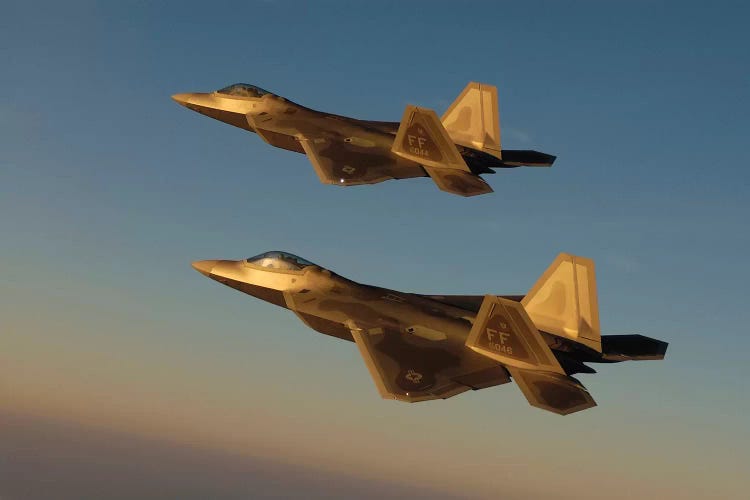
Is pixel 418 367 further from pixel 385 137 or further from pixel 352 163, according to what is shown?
pixel 385 137

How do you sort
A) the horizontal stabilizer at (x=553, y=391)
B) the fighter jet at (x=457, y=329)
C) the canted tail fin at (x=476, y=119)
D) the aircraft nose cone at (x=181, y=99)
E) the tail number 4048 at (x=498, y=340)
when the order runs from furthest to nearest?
the aircraft nose cone at (x=181, y=99) → the canted tail fin at (x=476, y=119) → the tail number 4048 at (x=498, y=340) → the fighter jet at (x=457, y=329) → the horizontal stabilizer at (x=553, y=391)

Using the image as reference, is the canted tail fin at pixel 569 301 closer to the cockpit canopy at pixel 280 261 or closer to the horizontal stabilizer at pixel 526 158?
the cockpit canopy at pixel 280 261

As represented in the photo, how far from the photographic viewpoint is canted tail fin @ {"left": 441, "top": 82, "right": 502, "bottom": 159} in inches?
2048

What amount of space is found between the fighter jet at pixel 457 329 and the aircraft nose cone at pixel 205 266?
49 mm

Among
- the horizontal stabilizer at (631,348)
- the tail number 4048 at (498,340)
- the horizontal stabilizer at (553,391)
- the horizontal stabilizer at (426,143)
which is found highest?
the horizontal stabilizer at (426,143)

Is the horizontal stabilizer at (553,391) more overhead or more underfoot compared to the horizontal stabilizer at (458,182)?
more underfoot

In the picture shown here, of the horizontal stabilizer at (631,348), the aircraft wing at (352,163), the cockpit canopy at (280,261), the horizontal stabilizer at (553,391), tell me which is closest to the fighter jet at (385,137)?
the aircraft wing at (352,163)

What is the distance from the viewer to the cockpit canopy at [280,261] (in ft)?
123

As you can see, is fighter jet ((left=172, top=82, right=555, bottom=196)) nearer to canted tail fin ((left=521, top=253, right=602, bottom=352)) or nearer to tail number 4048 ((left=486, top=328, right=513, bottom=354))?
canted tail fin ((left=521, top=253, right=602, bottom=352))

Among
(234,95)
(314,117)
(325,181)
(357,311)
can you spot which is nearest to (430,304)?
(357,311)

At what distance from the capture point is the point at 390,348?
33469mm

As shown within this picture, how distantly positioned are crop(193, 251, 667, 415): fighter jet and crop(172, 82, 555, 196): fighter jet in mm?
8594

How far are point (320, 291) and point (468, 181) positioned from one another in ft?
43.5

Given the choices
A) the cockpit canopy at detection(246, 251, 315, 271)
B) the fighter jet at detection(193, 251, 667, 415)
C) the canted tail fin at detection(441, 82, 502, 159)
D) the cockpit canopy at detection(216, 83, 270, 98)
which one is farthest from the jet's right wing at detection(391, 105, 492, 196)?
the cockpit canopy at detection(216, 83, 270, 98)
